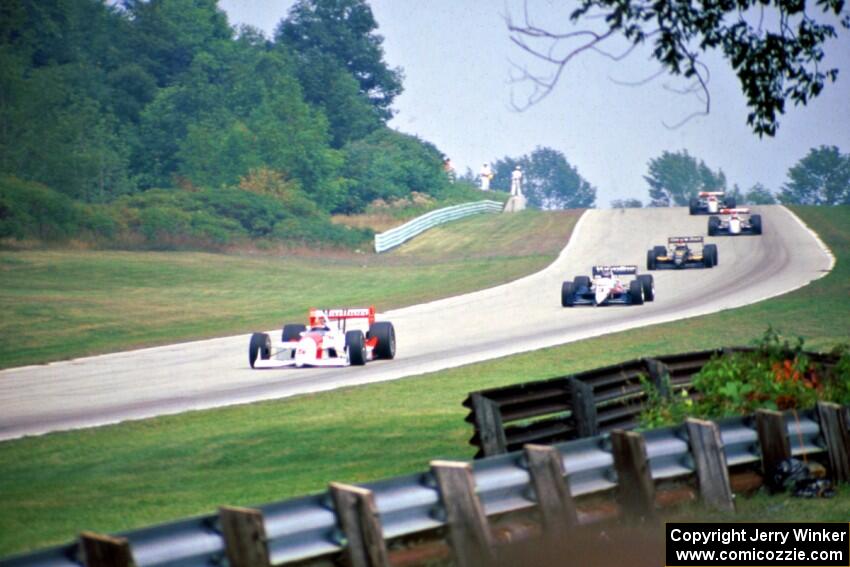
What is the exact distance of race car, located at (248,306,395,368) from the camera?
2614 centimetres

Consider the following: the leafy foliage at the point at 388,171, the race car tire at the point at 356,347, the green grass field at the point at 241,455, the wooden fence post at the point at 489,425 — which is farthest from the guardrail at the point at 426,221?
the wooden fence post at the point at 489,425

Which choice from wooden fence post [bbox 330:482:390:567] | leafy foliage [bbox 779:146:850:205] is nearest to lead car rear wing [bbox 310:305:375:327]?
wooden fence post [bbox 330:482:390:567]

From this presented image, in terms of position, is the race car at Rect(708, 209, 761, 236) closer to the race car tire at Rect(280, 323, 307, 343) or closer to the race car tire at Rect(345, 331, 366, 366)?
the race car tire at Rect(280, 323, 307, 343)

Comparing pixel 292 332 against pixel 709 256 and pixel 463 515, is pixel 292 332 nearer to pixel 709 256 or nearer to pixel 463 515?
pixel 463 515

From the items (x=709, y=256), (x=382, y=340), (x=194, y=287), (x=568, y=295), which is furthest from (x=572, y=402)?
(x=709, y=256)

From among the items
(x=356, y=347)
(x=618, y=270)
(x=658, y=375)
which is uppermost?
(x=618, y=270)

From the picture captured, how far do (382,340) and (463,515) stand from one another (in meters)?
19.0

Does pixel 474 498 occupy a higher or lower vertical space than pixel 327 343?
lower

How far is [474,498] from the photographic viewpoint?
26.8 feet

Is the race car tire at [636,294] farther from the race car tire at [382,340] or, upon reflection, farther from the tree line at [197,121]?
the tree line at [197,121]

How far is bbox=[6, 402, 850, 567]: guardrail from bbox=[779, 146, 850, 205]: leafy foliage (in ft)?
491

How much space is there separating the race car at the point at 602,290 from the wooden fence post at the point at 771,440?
87.2 feet

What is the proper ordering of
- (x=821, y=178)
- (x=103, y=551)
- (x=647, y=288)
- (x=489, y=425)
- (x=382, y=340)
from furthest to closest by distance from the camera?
(x=821, y=178), (x=647, y=288), (x=382, y=340), (x=489, y=425), (x=103, y=551)

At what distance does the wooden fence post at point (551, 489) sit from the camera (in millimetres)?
8680
